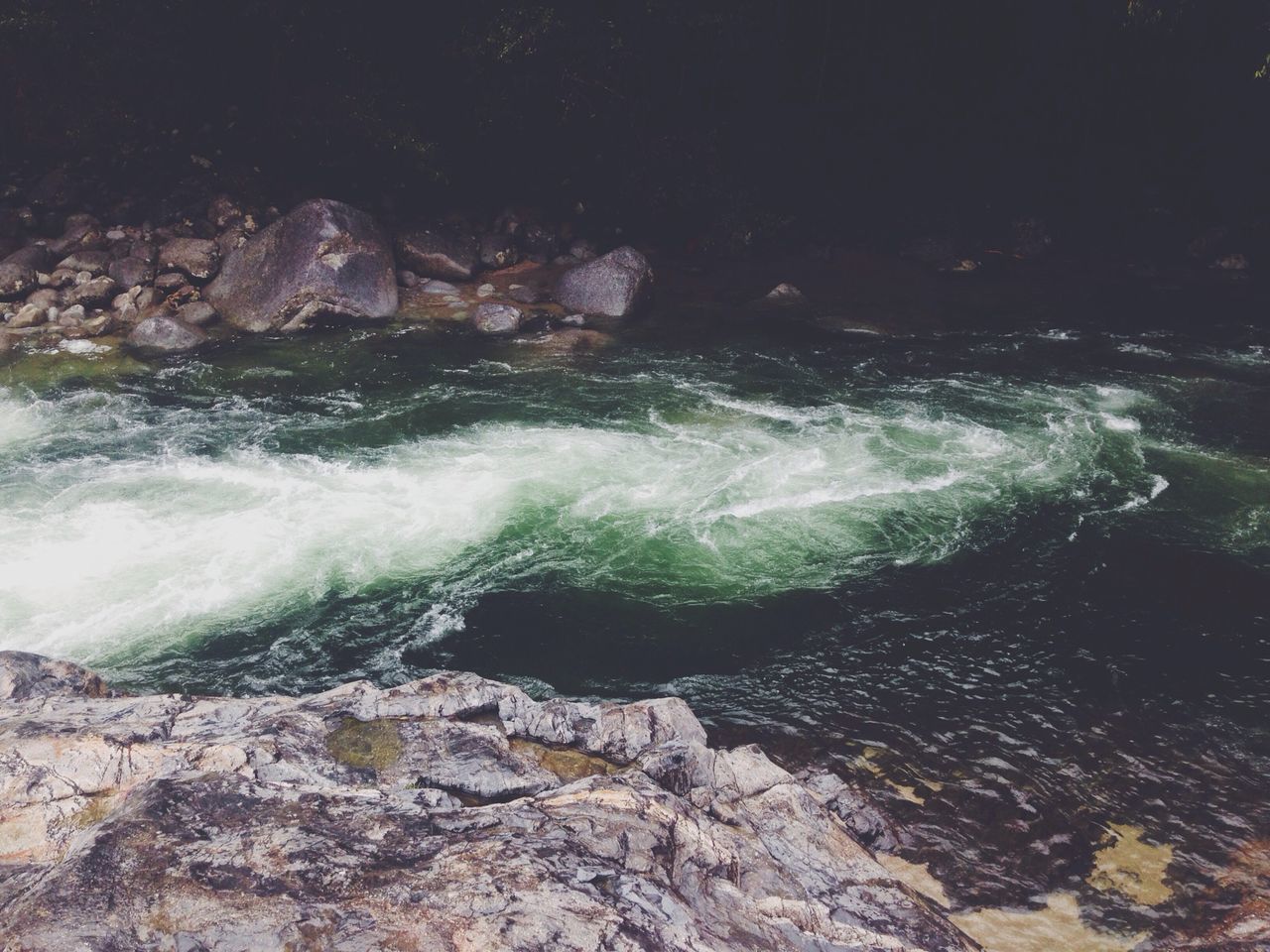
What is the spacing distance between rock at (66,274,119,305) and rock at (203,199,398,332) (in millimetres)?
1573

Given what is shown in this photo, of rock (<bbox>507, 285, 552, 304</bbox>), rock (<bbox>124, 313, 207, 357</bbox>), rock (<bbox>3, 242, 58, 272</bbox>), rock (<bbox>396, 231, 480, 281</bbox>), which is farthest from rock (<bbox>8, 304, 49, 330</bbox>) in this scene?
rock (<bbox>507, 285, 552, 304</bbox>)

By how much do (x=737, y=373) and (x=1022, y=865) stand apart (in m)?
8.97

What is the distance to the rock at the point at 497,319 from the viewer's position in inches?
591

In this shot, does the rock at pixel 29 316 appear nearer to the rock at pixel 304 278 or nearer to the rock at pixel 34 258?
the rock at pixel 34 258

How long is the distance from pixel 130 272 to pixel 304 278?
10.6 ft

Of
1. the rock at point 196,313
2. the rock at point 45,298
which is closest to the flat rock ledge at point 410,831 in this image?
the rock at point 196,313

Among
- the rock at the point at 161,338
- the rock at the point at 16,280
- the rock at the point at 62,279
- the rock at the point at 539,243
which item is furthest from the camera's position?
the rock at the point at 539,243

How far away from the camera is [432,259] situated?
55.7ft

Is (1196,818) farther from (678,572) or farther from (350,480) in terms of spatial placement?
(350,480)

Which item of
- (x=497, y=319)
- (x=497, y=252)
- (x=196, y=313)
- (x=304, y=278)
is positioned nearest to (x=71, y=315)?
(x=196, y=313)

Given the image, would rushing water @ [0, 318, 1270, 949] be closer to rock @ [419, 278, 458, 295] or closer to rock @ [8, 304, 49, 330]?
rock @ [8, 304, 49, 330]

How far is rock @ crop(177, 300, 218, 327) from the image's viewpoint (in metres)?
14.8

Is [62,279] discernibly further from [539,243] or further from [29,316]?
[539,243]

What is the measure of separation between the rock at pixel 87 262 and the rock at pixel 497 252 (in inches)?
259
